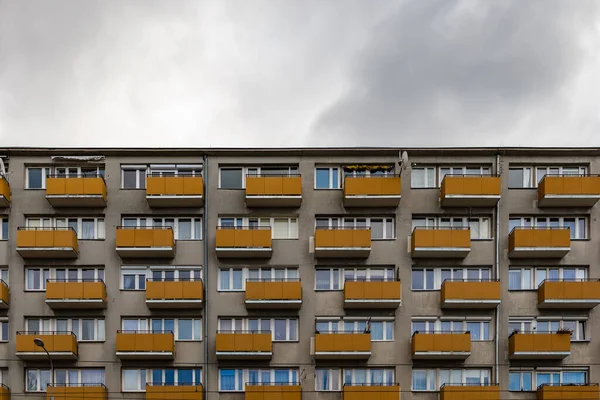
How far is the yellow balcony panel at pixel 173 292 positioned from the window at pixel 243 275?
1.77 m

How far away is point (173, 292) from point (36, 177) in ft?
33.2

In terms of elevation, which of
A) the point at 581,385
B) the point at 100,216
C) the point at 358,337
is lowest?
the point at 581,385

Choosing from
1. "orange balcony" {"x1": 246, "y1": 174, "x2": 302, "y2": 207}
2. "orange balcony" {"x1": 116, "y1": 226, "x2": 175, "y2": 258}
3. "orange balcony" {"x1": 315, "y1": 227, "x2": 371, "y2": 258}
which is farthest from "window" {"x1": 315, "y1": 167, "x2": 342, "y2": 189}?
"orange balcony" {"x1": 116, "y1": 226, "x2": 175, "y2": 258}

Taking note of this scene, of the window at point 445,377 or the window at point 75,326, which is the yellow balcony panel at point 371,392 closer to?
the window at point 445,377

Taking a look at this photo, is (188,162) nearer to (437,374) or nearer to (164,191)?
(164,191)

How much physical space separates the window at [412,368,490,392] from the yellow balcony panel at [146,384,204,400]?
37.1 ft

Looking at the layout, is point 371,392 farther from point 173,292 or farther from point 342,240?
point 173,292

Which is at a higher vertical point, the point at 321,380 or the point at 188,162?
the point at 188,162

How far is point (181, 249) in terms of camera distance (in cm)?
3578

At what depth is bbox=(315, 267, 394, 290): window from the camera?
35656 millimetres

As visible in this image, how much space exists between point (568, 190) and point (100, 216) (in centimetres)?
2479

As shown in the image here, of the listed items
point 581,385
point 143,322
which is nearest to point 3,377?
point 143,322

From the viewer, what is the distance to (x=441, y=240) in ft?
113

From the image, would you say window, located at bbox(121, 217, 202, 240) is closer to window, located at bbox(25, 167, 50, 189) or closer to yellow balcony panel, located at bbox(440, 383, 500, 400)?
window, located at bbox(25, 167, 50, 189)
